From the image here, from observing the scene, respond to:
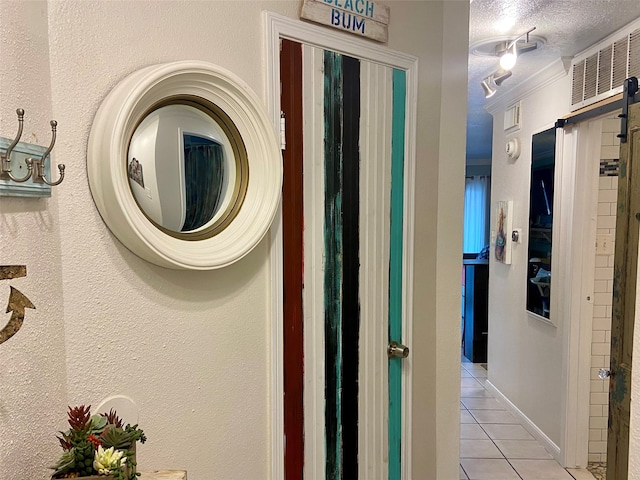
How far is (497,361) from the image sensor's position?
12.9 feet

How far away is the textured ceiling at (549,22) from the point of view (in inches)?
84.0

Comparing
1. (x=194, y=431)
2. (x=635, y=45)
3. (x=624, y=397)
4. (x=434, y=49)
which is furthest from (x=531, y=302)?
(x=194, y=431)

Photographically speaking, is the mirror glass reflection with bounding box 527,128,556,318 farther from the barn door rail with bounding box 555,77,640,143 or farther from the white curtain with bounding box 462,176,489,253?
the white curtain with bounding box 462,176,489,253

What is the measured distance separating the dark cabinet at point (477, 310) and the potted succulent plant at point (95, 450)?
4.55m

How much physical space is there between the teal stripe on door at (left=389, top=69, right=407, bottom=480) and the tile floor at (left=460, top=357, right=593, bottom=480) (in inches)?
53.8

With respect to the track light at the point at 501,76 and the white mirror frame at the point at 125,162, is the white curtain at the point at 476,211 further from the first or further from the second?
the white mirror frame at the point at 125,162

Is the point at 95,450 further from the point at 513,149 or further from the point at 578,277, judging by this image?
the point at 513,149

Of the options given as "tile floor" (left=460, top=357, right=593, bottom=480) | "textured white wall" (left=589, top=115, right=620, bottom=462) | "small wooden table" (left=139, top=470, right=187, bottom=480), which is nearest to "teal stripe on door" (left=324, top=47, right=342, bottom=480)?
"small wooden table" (left=139, top=470, right=187, bottom=480)

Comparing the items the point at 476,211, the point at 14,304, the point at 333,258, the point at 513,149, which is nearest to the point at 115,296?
the point at 14,304

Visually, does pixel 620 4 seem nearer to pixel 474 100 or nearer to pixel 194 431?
pixel 474 100

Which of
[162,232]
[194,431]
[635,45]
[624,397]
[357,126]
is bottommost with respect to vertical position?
[624,397]

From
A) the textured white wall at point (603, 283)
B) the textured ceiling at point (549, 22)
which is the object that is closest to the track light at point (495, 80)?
the textured ceiling at point (549, 22)

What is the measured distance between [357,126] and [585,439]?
100.0 inches

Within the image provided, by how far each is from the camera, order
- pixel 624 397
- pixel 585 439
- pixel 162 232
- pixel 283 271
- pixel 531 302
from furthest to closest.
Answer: pixel 531 302
pixel 585 439
pixel 624 397
pixel 283 271
pixel 162 232
